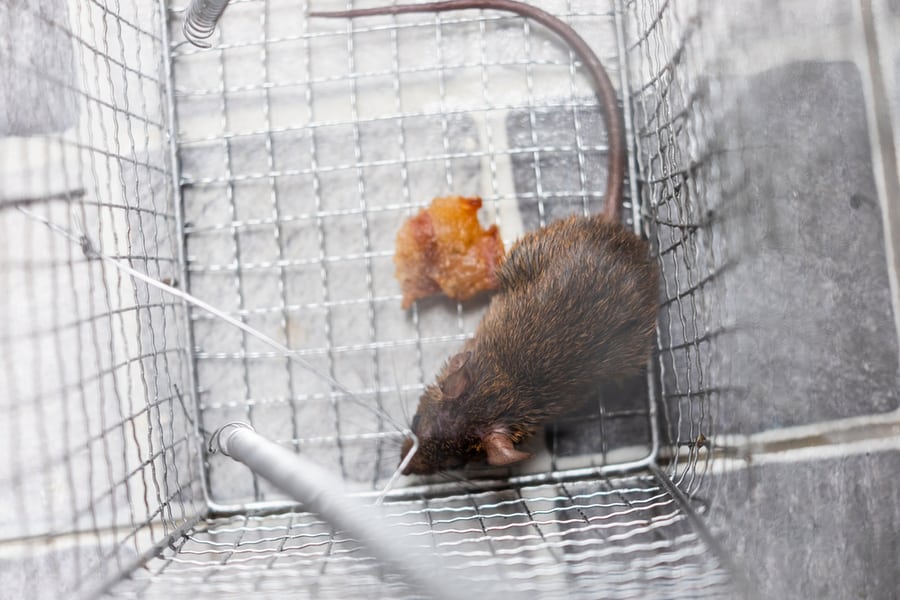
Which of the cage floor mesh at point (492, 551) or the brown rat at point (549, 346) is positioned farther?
the brown rat at point (549, 346)

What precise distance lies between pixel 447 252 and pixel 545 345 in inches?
9.6

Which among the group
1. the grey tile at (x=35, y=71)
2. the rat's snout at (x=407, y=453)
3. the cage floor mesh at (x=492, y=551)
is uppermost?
the grey tile at (x=35, y=71)

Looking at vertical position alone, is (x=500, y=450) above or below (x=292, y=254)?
below

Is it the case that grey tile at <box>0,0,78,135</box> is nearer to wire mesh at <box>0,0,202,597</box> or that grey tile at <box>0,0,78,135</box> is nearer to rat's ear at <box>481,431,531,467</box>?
wire mesh at <box>0,0,202,597</box>

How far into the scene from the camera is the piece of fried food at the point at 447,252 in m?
1.25

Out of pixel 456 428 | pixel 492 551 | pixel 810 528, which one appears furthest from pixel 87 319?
pixel 810 528

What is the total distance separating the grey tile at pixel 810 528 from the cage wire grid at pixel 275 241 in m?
0.19

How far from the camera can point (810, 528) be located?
0.83 meters

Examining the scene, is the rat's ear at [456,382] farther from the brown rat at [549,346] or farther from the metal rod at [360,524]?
the metal rod at [360,524]

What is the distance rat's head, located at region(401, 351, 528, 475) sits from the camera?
1147 millimetres

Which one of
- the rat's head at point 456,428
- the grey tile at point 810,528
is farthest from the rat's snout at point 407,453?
the grey tile at point 810,528

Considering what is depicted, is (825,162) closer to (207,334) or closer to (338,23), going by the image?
(338,23)

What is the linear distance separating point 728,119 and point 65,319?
1117 millimetres

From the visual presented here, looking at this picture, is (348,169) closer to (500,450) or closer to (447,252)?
(447,252)
